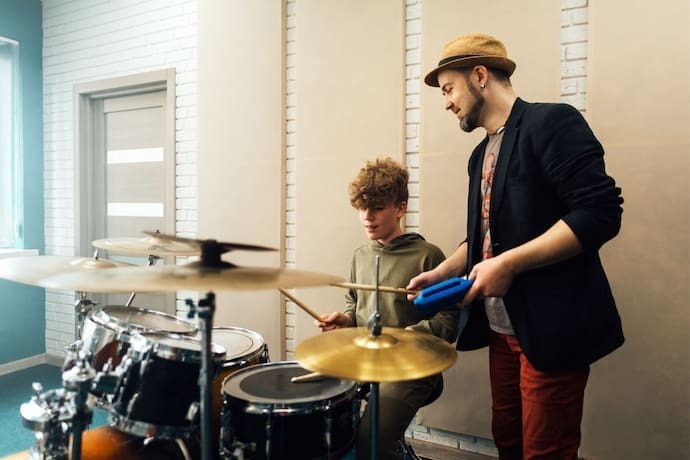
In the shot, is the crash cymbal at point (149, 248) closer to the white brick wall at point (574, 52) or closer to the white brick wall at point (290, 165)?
the white brick wall at point (290, 165)

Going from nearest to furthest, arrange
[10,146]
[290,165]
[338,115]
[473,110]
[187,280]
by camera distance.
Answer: [187,280] < [473,110] < [338,115] < [290,165] < [10,146]

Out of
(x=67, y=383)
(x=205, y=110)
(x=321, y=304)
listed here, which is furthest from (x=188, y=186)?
(x=67, y=383)

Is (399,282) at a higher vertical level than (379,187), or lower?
lower

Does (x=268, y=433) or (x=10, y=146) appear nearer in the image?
(x=268, y=433)

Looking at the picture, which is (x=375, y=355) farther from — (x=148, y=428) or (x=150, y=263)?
(x=150, y=263)

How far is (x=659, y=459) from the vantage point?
1.84 m

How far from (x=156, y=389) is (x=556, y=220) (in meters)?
1.27

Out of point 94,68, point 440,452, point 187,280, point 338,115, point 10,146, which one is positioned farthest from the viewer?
point 10,146

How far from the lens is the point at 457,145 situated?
2.14 m

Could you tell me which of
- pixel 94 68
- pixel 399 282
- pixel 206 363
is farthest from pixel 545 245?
pixel 94 68

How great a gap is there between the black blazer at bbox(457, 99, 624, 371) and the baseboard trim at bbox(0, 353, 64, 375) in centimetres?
363

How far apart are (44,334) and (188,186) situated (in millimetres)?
1887

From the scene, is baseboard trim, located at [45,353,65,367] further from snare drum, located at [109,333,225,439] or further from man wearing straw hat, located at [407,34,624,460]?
man wearing straw hat, located at [407,34,624,460]

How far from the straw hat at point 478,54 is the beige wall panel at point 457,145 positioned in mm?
591
